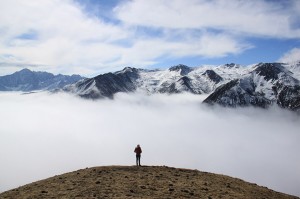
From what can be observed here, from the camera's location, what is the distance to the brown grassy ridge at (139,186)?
114ft

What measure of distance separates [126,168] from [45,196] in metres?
12.6

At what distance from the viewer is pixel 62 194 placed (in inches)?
1382

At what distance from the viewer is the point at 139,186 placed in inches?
1451

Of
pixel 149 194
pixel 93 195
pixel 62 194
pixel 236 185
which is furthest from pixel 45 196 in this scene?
pixel 236 185

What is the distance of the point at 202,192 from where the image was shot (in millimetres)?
35906

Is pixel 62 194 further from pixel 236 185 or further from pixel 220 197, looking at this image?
pixel 236 185

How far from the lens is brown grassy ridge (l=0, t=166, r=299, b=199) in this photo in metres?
34.8

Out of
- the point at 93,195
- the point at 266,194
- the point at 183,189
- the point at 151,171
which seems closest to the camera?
the point at 93,195

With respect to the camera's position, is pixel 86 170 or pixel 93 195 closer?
pixel 93 195

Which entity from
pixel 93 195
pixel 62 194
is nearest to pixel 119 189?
pixel 93 195

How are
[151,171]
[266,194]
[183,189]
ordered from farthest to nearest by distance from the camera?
[151,171] → [266,194] → [183,189]

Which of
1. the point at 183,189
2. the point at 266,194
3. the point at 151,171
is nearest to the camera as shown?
the point at 183,189

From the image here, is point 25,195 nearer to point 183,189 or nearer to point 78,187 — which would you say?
point 78,187

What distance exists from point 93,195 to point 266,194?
18252 millimetres
